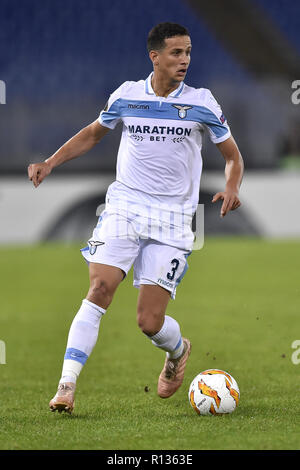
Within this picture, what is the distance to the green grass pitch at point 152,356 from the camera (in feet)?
12.2

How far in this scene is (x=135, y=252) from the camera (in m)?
4.52

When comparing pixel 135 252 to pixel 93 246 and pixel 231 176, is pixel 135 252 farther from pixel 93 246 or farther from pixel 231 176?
pixel 231 176

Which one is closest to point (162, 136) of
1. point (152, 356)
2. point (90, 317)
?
point (90, 317)

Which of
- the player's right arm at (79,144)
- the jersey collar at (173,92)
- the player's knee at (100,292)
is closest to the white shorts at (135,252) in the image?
the player's knee at (100,292)

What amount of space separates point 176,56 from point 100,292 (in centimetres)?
136

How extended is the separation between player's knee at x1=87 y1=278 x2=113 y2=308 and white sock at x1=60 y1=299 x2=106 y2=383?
1.3 inches

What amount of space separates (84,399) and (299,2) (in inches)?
726

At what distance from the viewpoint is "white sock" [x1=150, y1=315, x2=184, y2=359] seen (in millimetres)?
4652

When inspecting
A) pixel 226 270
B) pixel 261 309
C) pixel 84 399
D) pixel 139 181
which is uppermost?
pixel 139 181

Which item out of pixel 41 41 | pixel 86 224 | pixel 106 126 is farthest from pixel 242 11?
pixel 106 126

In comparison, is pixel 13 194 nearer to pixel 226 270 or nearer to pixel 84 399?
pixel 226 270

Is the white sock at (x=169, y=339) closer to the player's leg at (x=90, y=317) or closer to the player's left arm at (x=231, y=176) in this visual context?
the player's leg at (x=90, y=317)

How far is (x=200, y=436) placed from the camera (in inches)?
144

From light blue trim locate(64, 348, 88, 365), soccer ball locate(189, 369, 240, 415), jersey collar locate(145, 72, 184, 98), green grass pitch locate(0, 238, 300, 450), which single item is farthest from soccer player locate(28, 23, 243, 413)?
green grass pitch locate(0, 238, 300, 450)
